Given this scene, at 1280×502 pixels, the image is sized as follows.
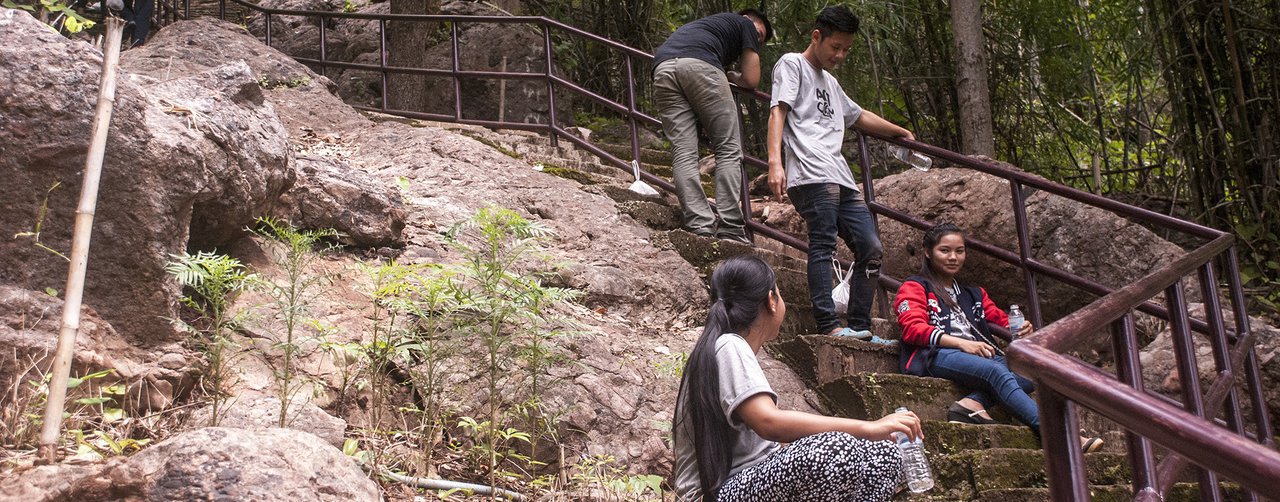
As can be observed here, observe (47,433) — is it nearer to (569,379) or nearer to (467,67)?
(569,379)

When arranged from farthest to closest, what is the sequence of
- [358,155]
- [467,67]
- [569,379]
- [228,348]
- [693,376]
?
1. [467,67]
2. [358,155]
3. [569,379]
4. [228,348]
5. [693,376]

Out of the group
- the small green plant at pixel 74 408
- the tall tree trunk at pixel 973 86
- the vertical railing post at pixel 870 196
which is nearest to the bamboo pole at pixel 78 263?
the small green plant at pixel 74 408

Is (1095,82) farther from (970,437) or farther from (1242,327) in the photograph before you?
(970,437)

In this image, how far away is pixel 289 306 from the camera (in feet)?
11.6

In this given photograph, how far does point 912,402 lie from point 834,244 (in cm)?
84

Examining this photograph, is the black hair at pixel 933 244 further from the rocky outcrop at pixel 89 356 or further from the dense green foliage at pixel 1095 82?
the rocky outcrop at pixel 89 356

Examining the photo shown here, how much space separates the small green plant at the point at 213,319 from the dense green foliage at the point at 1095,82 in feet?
16.9

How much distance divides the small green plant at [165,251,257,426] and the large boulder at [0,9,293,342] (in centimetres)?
11

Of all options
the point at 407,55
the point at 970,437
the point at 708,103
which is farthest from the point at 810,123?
the point at 407,55

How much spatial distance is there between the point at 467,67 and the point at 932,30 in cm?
491

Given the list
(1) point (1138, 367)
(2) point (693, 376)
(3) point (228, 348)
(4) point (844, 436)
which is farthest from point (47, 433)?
(1) point (1138, 367)

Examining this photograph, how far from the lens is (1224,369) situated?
3479 millimetres

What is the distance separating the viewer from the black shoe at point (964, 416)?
4.01m

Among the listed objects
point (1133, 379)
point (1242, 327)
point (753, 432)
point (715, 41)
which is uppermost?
point (715, 41)
